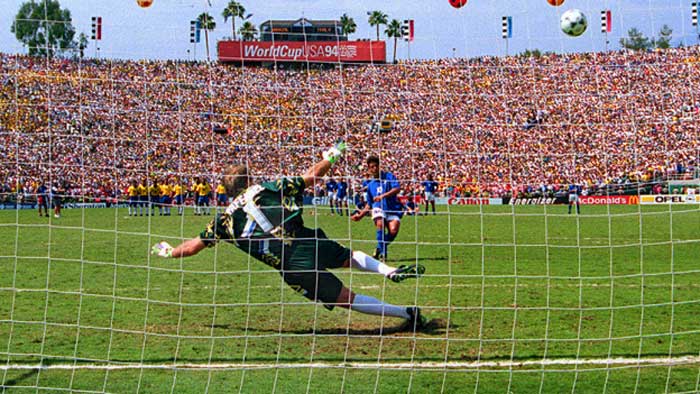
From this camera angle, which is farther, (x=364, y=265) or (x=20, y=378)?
(x=364, y=265)

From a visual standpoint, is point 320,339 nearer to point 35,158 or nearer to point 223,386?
point 223,386

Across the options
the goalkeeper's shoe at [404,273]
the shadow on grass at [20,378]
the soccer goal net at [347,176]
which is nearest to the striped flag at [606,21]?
the soccer goal net at [347,176]

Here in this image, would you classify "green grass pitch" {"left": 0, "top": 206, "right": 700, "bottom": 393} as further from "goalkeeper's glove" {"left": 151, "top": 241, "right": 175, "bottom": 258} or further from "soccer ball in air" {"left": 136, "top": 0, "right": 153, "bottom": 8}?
"soccer ball in air" {"left": 136, "top": 0, "right": 153, "bottom": 8}

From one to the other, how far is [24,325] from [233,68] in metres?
4.09

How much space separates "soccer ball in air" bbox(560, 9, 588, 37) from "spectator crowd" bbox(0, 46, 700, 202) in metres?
0.55

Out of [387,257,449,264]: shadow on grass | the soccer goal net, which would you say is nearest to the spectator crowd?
the soccer goal net

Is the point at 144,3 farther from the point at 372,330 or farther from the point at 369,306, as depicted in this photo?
the point at 372,330

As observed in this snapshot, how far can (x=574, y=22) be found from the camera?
376 inches

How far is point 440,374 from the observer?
7.54 m

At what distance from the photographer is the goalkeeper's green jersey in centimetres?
868

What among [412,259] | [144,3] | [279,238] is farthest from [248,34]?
[412,259]

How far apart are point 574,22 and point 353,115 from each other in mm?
2876

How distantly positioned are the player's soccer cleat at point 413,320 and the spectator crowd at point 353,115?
5.93 ft

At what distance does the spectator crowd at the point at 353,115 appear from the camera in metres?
9.02
